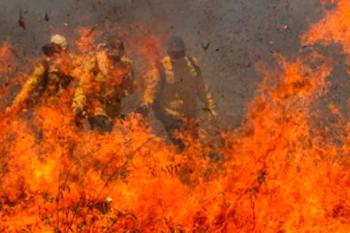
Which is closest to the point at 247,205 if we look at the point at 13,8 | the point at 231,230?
the point at 231,230

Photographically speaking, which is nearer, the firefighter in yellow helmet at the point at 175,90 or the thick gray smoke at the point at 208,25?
the firefighter in yellow helmet at the point at 175,90

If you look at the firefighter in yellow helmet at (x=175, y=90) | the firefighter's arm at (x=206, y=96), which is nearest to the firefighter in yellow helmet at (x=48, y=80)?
the firefighter in yellow helmet at (x=175, y=90)

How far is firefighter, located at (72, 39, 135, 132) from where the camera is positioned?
784cm

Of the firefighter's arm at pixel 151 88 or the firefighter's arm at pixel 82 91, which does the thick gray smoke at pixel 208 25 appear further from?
the firefighter's arm at pixel 82 91

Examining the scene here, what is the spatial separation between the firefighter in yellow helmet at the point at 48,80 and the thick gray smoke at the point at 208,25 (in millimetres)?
7076

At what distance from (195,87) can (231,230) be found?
3428 mm

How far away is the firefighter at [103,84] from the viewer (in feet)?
25.7

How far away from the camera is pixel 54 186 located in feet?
22.5

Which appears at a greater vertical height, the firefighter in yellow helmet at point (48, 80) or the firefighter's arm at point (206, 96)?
the firefighter's arm at point (206, 96)

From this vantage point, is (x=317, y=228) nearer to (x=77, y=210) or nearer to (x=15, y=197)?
(x=77, y=210)

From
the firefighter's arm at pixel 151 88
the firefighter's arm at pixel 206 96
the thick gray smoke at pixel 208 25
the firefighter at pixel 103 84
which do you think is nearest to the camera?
the firefighter at pixel 103 84

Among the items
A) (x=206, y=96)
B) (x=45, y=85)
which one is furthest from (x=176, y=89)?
(x=45, y=85)

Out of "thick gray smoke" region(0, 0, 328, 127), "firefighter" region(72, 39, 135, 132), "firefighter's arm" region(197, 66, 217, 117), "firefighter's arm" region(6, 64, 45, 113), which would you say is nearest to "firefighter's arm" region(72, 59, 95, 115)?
"firefighter" region(72, 39, 135, 132)

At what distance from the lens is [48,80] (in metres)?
8.26
